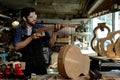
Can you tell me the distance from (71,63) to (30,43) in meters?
0.65

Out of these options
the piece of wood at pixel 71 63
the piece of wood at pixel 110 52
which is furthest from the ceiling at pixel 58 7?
the piece of wood at pixel 71 63

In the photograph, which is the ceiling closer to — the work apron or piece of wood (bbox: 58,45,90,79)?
the work apron

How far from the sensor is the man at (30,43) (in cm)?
244

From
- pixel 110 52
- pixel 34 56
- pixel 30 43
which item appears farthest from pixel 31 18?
pixel 110 52

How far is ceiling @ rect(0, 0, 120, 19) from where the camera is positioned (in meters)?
5.31

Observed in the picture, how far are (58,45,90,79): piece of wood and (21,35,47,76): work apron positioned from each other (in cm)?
51

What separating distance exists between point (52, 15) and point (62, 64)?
21.6ft

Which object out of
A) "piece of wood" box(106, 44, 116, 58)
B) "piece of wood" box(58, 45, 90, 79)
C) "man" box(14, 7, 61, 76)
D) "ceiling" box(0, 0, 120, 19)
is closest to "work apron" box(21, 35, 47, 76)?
"man" box(14, 7, 61, 76)

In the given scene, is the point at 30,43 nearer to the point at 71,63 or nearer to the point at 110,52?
the point at 71,63

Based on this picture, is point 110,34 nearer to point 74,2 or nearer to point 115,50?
point 115,50

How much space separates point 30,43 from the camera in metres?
2.51

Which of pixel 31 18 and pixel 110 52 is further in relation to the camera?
pixel 110 52

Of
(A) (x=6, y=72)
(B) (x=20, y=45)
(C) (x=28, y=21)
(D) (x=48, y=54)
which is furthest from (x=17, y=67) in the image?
(D) (x=48, y=54)

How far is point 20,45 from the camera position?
239 cm
